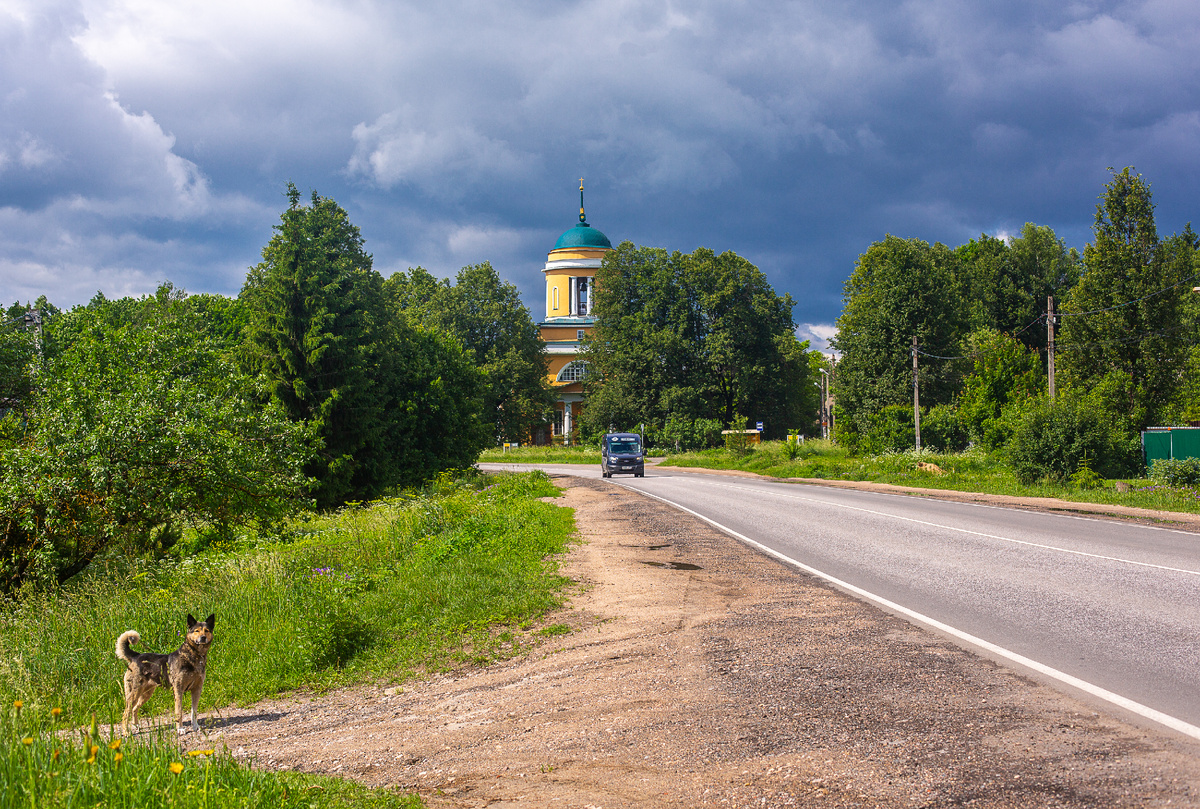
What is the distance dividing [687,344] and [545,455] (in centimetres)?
1435

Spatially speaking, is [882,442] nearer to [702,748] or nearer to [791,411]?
[791,411]

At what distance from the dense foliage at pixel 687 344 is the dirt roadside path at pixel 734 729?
55170 mm

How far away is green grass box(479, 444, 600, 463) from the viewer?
62.5 m

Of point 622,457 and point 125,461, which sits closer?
point 125,461

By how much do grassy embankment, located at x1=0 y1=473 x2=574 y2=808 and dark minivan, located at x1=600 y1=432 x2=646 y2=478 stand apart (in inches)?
Result: 1058

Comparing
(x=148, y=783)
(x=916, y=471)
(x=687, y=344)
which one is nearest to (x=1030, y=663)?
(x=148, y=783)

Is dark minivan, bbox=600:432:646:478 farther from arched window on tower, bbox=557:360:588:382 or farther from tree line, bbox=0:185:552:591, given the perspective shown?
arched window on tower, bbox=557:360:588:382

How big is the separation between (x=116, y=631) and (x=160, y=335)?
9940 millimetres

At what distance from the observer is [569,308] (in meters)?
85.2

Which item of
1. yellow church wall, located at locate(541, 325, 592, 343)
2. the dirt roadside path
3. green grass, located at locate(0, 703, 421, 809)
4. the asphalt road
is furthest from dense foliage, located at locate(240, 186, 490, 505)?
yellow church wall, located at locate(541, 325, 592, 343)

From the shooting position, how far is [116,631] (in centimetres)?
915

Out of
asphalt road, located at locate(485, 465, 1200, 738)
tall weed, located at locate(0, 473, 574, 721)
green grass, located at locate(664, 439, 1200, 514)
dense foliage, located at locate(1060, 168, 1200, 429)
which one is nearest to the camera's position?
asphalt road, located at locate(485, 465, 1200, 738)

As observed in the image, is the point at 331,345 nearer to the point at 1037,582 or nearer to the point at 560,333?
the point at 1037,582

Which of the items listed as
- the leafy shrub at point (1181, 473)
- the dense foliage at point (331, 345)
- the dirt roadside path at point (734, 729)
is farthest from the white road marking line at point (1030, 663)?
the dense foliage at point (331, 345)
